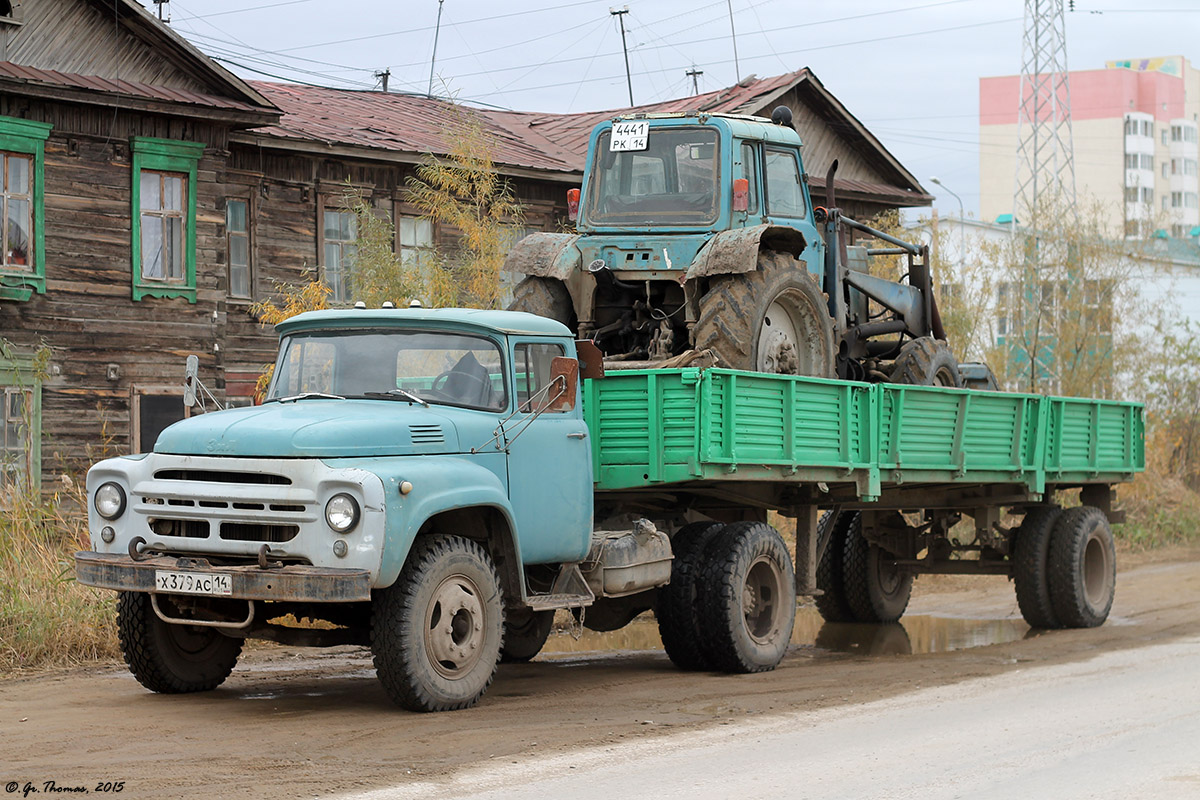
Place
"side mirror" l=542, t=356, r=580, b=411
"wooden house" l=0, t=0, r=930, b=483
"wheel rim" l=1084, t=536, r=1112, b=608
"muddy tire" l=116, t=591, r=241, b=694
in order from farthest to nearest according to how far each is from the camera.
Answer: "wooden house" l=0, t=0, r=930, b=483 < "wheel rim" l=1084, t=536, r=1112, b=608 < "side mirror" l=542, t=356, r=580, b=411 < "muddy tire" l=116, t=591, r=241, b=694

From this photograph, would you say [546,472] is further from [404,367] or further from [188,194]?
[188,194]

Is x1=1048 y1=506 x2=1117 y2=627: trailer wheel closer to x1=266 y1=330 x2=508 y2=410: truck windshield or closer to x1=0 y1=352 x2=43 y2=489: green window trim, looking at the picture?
x1=266 y1=330 x2=508 y2=410: truck windshield

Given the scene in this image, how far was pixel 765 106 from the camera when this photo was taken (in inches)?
1155

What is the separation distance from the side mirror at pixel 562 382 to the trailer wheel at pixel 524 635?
2038mm

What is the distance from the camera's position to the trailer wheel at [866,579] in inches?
621

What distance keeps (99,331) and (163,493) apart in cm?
1337

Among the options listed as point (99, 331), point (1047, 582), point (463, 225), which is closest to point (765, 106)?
point (463, 225)

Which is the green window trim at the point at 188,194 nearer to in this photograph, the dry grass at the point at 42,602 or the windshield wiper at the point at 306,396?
the dry grass at the point at 42,602

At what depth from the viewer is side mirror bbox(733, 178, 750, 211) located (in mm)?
12336

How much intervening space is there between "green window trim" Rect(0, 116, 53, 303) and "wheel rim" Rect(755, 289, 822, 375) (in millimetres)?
11959

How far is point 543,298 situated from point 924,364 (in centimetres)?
374

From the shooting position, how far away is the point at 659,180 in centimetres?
1273

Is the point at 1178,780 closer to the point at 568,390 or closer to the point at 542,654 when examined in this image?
the point at 568,390

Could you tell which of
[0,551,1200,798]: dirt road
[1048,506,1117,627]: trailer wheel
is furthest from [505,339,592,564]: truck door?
[1048,506,1117,627]: trailer wheel
